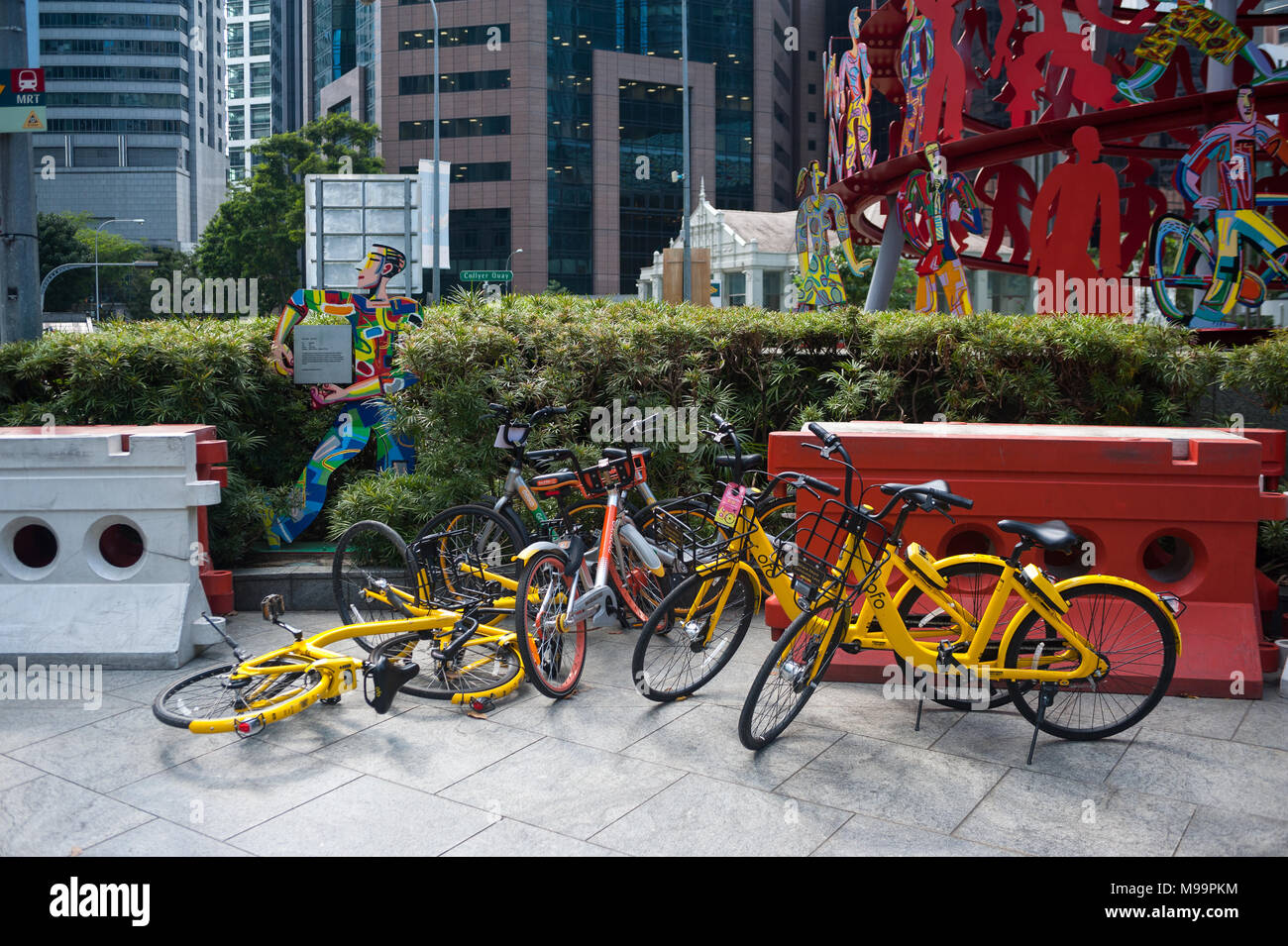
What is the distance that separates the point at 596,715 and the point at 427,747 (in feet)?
3.02

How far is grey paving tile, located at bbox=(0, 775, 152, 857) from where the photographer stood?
4.01m

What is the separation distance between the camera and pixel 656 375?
26.3 feet

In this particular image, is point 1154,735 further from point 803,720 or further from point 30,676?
point 30,676

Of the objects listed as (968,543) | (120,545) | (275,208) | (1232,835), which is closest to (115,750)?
(120,545)

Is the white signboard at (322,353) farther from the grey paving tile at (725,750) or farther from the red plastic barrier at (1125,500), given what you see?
the grey paving tile at (725,750)

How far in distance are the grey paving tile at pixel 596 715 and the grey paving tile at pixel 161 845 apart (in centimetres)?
169

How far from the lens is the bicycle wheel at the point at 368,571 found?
6.78 meters

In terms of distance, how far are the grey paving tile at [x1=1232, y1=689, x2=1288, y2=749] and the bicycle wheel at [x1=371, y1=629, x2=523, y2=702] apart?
3.67 metres

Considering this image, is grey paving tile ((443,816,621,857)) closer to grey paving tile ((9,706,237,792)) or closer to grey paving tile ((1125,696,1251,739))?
grey paving tile ((9,706,237,792))

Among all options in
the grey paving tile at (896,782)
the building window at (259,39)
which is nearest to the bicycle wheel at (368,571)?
the grey paving tile at (896,782)

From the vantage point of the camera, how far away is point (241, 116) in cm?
14725
